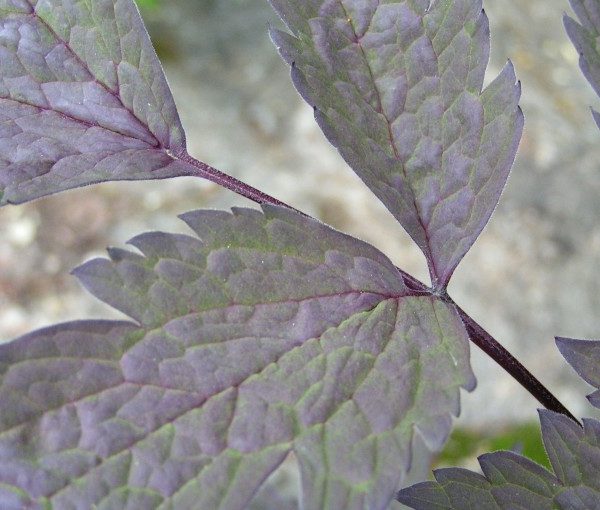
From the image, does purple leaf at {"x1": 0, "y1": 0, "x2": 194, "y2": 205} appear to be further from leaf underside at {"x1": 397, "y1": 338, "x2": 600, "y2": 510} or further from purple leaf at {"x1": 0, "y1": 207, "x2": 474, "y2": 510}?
leaf underside at {"x1": 397, "y1": 338, "x2": 600, "y2": 510}

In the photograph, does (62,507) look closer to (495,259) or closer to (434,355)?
(434,355)

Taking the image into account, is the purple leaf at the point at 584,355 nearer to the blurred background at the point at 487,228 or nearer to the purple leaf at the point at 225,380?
the purple leaf at the point at 225,380

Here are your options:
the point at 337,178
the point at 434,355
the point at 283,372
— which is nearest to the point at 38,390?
the point at 283,372

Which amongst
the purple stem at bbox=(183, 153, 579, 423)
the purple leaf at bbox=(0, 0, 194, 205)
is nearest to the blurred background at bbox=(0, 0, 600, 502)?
the purple stem at bbox=(183, 153, 579, 423)

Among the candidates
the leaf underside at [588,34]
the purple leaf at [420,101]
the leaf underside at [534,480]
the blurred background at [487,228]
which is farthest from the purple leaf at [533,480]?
the blurred background at [487,228]

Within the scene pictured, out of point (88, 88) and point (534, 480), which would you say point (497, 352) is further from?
point (88, 88)
